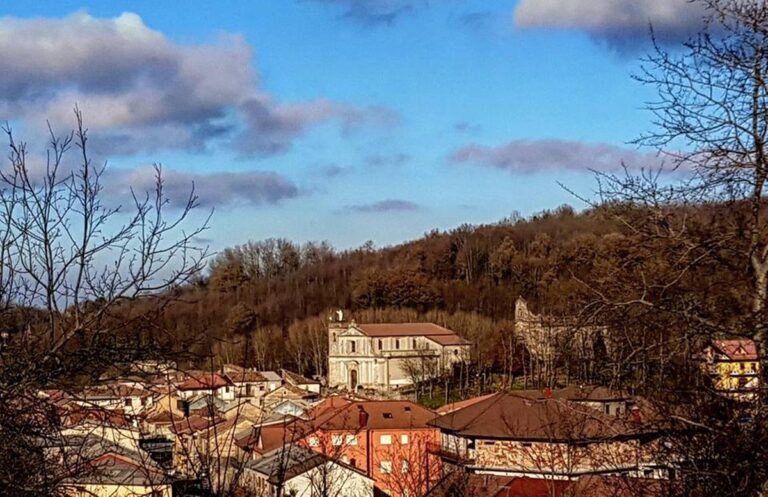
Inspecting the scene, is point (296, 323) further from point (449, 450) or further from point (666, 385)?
point (666, 385)

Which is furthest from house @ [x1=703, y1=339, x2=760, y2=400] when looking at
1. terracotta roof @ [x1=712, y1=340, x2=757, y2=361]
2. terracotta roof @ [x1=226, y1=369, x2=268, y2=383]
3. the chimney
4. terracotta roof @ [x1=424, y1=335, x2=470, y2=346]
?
terracotta roof @ [x1=424, y1=335, x2=470, y2=346]

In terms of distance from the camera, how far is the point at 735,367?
19.0 ft

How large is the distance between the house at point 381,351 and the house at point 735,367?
45500mm

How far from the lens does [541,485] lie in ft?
48.9

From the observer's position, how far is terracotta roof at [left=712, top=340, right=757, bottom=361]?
482 cm

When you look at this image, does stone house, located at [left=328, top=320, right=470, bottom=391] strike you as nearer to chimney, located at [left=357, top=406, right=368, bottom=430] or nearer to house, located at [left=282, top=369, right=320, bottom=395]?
house, located at [left=282, top=369, right=320, bottom=395]

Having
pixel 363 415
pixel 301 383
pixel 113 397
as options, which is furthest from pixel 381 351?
pixel 113 397

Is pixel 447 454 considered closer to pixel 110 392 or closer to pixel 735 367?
pixel 735 367

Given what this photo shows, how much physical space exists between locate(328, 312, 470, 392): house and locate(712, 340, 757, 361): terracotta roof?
45.9m

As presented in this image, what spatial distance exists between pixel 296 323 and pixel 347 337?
9.80 m

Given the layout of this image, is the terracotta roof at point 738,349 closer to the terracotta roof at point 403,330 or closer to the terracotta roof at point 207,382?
the terracotta roof at point 207,382

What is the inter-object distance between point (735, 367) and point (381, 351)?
158ft

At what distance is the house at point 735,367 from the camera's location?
4.71 m

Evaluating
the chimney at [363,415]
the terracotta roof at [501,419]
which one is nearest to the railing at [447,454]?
the terracotta roof at [501,419]
